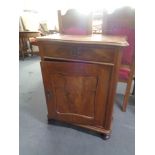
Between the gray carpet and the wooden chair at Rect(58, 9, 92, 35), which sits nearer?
the gray carpet

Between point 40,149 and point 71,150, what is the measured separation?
24 centimetres

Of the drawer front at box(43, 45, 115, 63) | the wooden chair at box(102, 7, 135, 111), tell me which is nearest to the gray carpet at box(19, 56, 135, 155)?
the wooden chair at box(102, 7, 135, 111)

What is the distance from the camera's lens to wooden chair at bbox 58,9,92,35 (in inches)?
62.6

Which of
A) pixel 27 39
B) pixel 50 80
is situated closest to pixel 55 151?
pixel 50 80

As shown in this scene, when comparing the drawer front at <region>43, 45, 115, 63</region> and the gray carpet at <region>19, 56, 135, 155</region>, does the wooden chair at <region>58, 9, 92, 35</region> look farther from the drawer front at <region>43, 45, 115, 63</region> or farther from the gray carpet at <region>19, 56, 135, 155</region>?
Result: the gray carpet at <region>19, 56, 135, 155</region>

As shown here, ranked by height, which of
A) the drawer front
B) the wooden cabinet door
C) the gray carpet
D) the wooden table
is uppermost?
the wooden table

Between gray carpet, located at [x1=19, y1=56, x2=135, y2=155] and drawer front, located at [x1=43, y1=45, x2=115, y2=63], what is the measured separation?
0.68m

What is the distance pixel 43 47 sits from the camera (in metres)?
1.17

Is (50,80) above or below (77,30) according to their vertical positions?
below

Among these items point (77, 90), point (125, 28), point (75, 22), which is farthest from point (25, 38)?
point (77, 90)

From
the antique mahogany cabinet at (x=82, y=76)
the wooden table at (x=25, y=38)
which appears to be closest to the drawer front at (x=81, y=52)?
the antique mahogany cabinet at (x=82, y=76)

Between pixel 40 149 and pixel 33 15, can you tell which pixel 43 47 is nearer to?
pixel 40 149

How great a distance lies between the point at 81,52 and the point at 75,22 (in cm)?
68

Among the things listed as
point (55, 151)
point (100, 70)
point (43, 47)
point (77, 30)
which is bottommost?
point (55, 151)
